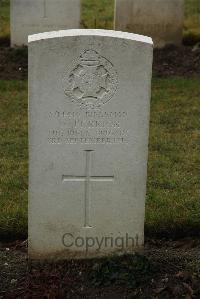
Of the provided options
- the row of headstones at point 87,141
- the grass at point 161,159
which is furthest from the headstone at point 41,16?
the row of headstones at point 87,141

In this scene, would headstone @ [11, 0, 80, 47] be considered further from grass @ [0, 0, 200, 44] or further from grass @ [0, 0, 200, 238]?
grass @ [0, 0, 200, 238]

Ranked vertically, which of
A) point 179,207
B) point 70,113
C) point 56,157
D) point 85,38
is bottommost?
point 179,207

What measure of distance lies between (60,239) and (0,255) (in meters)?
0.49

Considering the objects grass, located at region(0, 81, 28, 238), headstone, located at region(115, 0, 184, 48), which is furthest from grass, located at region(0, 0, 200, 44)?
grass, located at region(0, 81, 28, 238)

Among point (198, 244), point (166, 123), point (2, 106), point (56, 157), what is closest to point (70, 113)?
point (56, 157)

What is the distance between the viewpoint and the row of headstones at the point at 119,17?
36.0 ft

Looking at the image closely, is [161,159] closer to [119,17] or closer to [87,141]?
[87,141]

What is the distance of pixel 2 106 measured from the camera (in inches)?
Result: 341

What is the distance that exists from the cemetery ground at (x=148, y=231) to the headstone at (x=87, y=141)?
20 centimetres

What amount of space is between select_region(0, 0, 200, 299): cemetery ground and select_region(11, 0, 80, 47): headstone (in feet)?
8.51

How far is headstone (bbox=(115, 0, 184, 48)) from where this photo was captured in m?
11.1

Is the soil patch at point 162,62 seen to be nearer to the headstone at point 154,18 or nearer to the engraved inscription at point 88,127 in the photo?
the headstone at point 154,18

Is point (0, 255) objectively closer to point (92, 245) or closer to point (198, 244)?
point (92, 245)

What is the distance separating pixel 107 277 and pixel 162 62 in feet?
21.1
